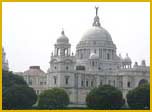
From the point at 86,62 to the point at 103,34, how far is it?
7074mm

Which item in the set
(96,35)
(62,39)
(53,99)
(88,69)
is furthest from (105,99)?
(96,35)

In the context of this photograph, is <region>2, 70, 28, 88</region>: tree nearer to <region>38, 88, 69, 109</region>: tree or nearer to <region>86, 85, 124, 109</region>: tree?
<region>38, 88, 69, 109</region>: tree

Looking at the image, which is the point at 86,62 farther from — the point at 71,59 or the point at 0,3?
the point at 0,3

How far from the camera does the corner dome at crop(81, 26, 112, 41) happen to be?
95.7m

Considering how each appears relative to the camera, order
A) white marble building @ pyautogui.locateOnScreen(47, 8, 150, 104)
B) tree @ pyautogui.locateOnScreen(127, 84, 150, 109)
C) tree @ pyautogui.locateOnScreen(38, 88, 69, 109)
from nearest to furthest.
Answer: tree @ pyautogui.locateOnScreen(127, 84, 150, 109), tree @ pyautogui.locateOnScreen(38, 88, 69, 109), white marble building @ pyautogui.locateOnScreen(47, 8, 150, 104)

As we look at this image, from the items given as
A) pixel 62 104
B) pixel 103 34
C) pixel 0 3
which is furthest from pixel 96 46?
pixel 0 3

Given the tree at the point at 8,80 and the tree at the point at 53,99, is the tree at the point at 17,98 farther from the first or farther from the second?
the tree at the point at 8,80

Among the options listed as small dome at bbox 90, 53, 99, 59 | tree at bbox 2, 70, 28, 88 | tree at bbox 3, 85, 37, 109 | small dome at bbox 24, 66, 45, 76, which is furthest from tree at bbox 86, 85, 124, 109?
small dome at bbox 24, 66, 45, 76

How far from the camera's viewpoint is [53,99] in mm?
65250

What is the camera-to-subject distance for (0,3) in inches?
1129

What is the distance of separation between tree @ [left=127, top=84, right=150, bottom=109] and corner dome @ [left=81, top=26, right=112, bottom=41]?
97.5ft

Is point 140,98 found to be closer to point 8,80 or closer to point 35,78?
point 8,80

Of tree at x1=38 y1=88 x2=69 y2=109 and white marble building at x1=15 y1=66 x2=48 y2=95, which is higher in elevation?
white marble building at x1=15 y1=66 x2=48 y2=95

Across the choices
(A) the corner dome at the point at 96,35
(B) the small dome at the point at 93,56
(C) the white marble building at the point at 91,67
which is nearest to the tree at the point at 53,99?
(C) the white marble building at the point at 91,67
